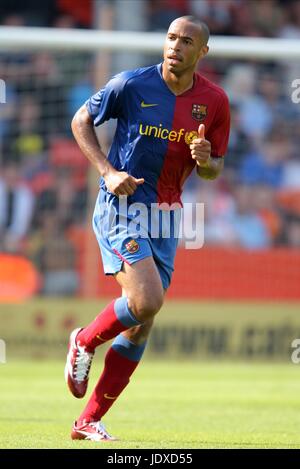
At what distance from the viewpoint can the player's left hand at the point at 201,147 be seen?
6.76 metres

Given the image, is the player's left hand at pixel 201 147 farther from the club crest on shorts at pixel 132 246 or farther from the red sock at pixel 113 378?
the red sock at pixel 113 378

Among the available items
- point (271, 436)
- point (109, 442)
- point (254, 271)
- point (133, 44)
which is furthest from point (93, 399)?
point (254, 271)

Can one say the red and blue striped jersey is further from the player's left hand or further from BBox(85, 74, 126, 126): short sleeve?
the player's left hand

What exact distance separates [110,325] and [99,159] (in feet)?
3.36

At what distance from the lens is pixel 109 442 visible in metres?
6.71

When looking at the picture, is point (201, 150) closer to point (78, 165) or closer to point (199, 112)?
point (199, 112)

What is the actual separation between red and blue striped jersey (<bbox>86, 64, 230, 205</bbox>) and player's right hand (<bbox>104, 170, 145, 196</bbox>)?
25 cm

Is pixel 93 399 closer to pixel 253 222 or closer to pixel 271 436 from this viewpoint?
pixel 271 436

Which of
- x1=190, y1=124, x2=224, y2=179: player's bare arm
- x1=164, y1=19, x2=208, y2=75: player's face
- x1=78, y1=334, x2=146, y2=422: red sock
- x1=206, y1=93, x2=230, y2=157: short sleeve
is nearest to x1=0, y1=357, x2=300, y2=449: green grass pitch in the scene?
x1=78, y1=334, x2=146, y2=422: red sock

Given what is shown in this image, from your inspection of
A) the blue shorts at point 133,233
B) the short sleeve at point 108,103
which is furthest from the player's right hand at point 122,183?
the short sleeve at point 108,103

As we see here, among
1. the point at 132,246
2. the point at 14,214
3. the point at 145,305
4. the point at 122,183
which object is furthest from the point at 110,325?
the point at 14,214

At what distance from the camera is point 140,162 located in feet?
23.2

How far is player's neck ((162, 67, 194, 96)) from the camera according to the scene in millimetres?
7098

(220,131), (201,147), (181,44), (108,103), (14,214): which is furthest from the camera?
(14,214)
